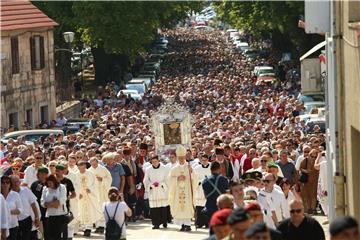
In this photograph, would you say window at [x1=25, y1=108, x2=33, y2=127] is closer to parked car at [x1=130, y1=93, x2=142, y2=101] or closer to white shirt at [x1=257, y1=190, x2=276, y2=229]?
parked car at [x1=130, y1=93, x2=142, y2=101]

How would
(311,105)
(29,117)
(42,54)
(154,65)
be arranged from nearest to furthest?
(311,105) → (29,117) → (42,54) → (154,65)

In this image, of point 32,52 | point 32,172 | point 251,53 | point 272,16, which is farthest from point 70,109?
point 251,53

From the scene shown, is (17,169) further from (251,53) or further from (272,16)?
(251,53)

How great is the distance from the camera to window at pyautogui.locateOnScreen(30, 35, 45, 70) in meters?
55.8

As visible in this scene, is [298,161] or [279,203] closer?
[279,203]

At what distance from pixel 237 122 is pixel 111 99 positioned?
19.2 metres

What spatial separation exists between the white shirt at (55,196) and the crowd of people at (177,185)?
15 millimetres

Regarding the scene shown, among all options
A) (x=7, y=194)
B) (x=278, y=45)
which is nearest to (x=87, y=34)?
(x=278, y=45)

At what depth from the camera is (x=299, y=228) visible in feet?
47.6

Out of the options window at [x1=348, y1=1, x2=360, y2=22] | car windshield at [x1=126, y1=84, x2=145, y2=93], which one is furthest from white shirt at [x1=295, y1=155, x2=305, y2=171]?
car windshield at [x1=126, y1=84, x2=145, y2=93]

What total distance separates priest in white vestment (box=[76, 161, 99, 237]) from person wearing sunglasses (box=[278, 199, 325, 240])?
36.7ft

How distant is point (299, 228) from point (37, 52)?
4252 centimetres

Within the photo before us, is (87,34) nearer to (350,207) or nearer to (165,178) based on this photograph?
(165,178)

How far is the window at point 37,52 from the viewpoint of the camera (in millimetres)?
55750
